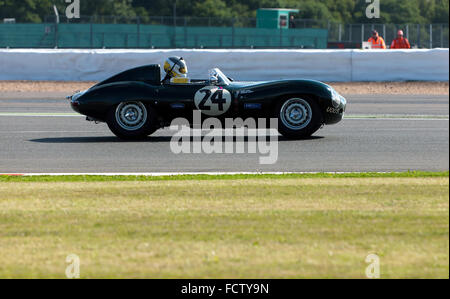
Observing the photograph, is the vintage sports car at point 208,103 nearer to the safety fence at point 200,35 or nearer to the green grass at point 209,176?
the green grass at point 209,176

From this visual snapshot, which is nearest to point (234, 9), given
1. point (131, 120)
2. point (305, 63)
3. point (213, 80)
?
point (305, 63)

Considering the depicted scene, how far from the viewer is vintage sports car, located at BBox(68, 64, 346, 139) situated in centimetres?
1205

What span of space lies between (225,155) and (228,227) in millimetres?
4672

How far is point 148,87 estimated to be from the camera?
1233cm

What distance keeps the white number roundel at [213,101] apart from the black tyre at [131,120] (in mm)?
749

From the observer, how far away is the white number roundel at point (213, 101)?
12.0 meters

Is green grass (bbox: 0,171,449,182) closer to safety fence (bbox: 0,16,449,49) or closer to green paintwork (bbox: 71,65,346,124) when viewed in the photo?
green paintwork (bbox: 71,65,346,124)

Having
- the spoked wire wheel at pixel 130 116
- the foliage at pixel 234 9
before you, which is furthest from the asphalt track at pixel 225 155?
the foliage at pixel 234 9

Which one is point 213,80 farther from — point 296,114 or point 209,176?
point 209,176

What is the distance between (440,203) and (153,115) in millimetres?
6079

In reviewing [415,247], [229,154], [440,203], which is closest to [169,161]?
[229,154]

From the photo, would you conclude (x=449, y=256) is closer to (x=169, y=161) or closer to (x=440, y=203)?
(x=440, y=203)

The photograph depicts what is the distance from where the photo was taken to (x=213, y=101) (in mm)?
12031
